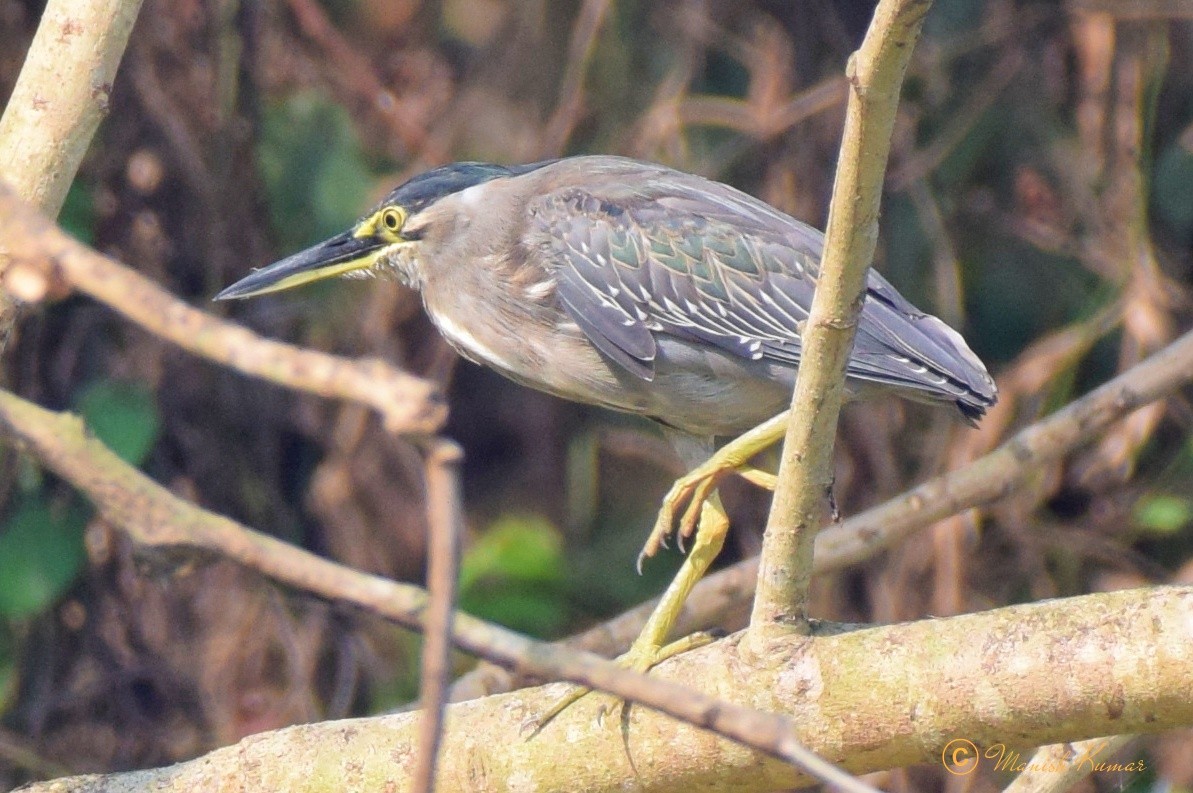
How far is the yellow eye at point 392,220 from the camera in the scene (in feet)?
10.4

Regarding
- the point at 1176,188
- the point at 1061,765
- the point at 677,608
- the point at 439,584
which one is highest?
the point at 1176,188

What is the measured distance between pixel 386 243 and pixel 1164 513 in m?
2.56

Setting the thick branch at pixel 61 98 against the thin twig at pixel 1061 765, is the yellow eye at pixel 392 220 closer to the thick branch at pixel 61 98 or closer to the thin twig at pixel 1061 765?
the thick branch at pixel 61 98

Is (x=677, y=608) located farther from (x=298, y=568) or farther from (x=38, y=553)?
(x=38, y=553)

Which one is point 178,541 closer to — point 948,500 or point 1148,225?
point 948,500

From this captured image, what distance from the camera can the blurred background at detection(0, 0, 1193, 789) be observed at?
4223mm

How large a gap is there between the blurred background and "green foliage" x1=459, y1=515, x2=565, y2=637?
1cm

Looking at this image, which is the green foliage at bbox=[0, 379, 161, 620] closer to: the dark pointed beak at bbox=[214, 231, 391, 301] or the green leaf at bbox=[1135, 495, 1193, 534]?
the dark pointed beak at bbox=[214, 231, 391, 301]

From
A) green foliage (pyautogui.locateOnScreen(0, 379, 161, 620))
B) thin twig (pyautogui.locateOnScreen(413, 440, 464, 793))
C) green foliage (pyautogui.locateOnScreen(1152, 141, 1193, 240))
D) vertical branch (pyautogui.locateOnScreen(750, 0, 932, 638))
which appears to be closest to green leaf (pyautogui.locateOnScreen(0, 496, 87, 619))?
green foliage (pyautogui.locateOnScreen(0, 379, 161, 620))

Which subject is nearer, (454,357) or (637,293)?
(637,293)

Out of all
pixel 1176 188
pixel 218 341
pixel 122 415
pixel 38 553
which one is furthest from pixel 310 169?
pixel 218 341

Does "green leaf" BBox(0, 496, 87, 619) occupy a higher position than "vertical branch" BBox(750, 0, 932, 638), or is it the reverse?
"green leaf" BBox(0, 496, 87, 619)

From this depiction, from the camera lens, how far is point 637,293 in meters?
2.96

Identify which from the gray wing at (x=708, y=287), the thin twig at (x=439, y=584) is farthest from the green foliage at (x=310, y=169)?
the thin twig at (x=439, y=584)
